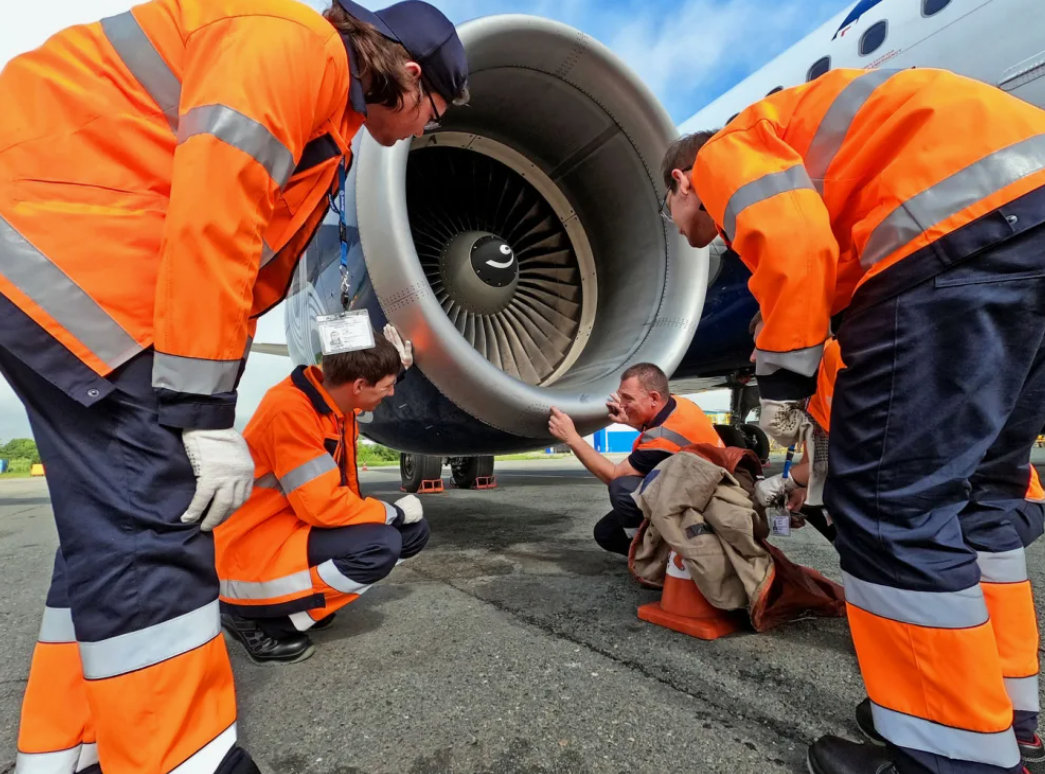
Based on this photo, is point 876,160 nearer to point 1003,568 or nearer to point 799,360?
point 799,360

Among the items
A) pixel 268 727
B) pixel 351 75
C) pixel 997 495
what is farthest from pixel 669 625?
pixel 351 75

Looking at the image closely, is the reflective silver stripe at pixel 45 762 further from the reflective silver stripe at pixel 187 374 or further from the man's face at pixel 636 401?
the man's face at pixel 636 401

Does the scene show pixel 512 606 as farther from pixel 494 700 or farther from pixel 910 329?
pixel 910 329

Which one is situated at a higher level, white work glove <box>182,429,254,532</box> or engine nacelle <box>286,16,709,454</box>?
engine nacelle <box>286,16,709,454</box>

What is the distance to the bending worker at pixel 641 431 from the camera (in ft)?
7.32

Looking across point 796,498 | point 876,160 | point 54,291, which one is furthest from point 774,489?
point 54,291

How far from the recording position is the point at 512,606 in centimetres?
197

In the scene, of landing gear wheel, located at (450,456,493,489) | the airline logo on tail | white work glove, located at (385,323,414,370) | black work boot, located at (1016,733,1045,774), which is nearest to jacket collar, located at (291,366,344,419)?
white work glove, located at (385,323,414,370)

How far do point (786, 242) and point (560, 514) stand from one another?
3321mm

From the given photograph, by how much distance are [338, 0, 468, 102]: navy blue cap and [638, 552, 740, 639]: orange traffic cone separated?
1438mm

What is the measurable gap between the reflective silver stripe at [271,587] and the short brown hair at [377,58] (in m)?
1.26

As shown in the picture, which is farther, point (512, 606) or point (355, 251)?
point (355, 251)

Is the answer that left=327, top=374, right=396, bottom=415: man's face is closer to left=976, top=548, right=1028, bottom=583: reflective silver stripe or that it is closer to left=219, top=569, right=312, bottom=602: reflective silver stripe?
left=219, top=569, right=312, bottom=602: reflective silver stripe

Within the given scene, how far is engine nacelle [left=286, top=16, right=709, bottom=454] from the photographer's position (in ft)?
6.78
